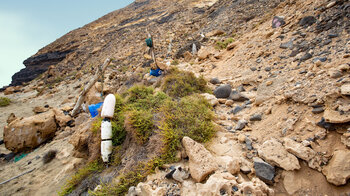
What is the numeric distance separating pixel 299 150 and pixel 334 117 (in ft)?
1.57

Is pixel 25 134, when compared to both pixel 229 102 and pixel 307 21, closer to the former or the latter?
pixel 229 102

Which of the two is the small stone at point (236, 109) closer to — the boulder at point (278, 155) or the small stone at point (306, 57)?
the boulder at point (278, 155)

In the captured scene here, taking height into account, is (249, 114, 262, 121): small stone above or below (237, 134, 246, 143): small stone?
below

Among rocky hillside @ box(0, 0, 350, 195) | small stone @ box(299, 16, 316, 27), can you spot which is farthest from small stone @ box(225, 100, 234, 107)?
small stone @ box(299, 16, 316, 27)

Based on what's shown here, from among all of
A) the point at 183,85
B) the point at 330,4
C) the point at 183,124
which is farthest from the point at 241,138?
the point at 330,4

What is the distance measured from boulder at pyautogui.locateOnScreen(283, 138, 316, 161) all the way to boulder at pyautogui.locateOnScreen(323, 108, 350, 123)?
0.37m

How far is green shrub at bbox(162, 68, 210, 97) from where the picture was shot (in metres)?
3.81

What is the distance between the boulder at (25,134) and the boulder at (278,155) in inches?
257

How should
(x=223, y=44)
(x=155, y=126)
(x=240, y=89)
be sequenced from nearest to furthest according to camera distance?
(x=155, y=126) < (x=240, y=89) < (x=223, y=44)

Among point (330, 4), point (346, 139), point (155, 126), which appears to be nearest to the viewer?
point (346, 139)

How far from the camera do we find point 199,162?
172cm

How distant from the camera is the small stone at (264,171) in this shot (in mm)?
1477

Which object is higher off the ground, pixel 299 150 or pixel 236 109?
pixel 299 150

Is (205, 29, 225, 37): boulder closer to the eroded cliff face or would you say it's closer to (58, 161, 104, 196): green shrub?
the eroded cliff face
